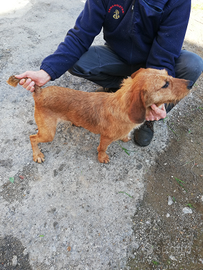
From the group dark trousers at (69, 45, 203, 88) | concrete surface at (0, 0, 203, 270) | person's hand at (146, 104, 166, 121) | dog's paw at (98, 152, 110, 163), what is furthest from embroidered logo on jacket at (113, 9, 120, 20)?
dog's paw at (98, 152, 110, 163)

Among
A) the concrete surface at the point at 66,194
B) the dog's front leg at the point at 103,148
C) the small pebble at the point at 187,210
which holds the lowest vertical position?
the concrete surface at the point at 66,194

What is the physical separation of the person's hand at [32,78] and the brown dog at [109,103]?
0.07 metres

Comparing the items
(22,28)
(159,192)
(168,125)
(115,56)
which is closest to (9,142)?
(115,56)

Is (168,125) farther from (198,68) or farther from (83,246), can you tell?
(83,246)

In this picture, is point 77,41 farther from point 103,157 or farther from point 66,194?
point 66,194

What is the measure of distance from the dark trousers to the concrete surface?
821mm

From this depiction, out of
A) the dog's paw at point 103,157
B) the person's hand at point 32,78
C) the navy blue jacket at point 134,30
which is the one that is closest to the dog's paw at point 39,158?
the dog's paw at point 103,157

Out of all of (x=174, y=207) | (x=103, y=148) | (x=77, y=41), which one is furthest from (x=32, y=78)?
(x=174, y=207)

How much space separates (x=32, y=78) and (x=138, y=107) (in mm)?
1502

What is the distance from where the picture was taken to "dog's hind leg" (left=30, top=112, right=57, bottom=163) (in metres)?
2.68

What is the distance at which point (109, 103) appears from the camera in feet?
8.66

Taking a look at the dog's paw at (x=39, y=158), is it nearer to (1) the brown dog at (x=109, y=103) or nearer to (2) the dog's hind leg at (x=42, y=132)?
(2) the dog's hind leg at (x=42, y=132)

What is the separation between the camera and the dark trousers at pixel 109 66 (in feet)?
9.55

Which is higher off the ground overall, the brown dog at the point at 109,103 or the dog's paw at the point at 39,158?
the brown dog at the point at 109,103
